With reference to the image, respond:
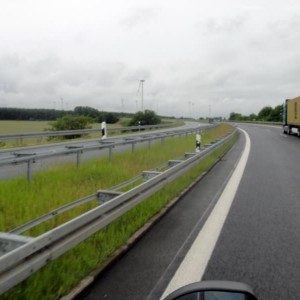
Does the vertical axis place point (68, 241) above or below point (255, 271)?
above

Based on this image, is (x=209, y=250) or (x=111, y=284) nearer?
(x=111, y=284)

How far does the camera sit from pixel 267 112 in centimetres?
17412

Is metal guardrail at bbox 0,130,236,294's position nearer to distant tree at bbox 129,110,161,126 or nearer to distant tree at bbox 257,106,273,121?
distant tree at bbox 129,110,161,126

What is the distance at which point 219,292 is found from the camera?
1.97 m

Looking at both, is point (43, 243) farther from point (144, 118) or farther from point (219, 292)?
point (144, 118)

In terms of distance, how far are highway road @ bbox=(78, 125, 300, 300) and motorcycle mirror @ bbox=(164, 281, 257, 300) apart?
2054 millimetres

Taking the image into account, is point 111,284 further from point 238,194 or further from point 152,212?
point 238,194

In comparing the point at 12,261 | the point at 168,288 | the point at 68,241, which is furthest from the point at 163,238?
the point at 12,261

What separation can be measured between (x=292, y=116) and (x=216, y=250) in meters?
34.8

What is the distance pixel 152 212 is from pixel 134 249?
179 centimetres

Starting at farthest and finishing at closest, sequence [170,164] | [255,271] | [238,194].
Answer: [170,164] → [238,194] → [255,271]

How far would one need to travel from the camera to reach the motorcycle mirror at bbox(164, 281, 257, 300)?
1944 millimetres

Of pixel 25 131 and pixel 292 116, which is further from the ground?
pixel 292 116

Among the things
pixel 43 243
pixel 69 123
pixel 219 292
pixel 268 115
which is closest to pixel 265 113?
pixel 268 115
